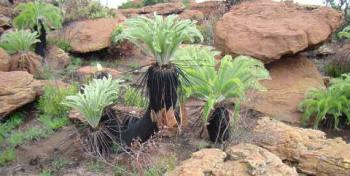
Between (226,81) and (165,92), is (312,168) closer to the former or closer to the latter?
(226,81)

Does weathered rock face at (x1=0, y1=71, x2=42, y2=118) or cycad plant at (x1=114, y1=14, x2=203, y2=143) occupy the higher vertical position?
cycad plant at (x1=114, y1=14, x2=203, y2=143)

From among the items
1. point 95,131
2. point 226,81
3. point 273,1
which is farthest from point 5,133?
point 273,1

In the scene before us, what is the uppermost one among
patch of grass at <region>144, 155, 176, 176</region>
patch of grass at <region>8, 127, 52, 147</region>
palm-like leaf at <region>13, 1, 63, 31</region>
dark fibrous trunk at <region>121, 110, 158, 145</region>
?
palm-like leaf at <region>13, 1, 63, 31</region>

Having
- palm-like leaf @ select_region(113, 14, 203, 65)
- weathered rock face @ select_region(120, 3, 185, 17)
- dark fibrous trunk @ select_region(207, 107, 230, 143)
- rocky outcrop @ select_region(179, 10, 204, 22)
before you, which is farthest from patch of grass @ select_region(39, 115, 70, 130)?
weathered rock face @ select_region(120, 3, 185, 17)

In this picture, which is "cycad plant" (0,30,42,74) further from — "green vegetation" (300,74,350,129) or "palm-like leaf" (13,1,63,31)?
"green vegetation" (300,74,350,129)

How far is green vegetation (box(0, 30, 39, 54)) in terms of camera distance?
905 centimetres

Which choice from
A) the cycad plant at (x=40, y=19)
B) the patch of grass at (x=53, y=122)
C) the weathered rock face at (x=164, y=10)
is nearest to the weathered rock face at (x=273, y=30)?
the patch of grass at (x=53, y=122)

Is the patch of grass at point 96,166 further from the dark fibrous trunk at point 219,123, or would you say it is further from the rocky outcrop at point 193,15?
the rocky outcrop at point 193,15

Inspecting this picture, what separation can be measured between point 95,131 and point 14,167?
48.0 inches

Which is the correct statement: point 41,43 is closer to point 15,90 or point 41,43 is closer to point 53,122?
point 15,90

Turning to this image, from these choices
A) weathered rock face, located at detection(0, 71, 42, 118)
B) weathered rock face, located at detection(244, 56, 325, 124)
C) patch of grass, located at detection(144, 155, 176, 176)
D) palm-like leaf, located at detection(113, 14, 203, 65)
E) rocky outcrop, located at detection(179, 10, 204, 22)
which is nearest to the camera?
patch of grass, located at detection(144, 155, 176, 176)

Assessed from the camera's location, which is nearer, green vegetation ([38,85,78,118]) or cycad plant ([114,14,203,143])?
cycad plant ([114,14,203,143])

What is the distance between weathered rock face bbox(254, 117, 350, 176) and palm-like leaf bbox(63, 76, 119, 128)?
183cm

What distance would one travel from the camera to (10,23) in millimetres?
11445
